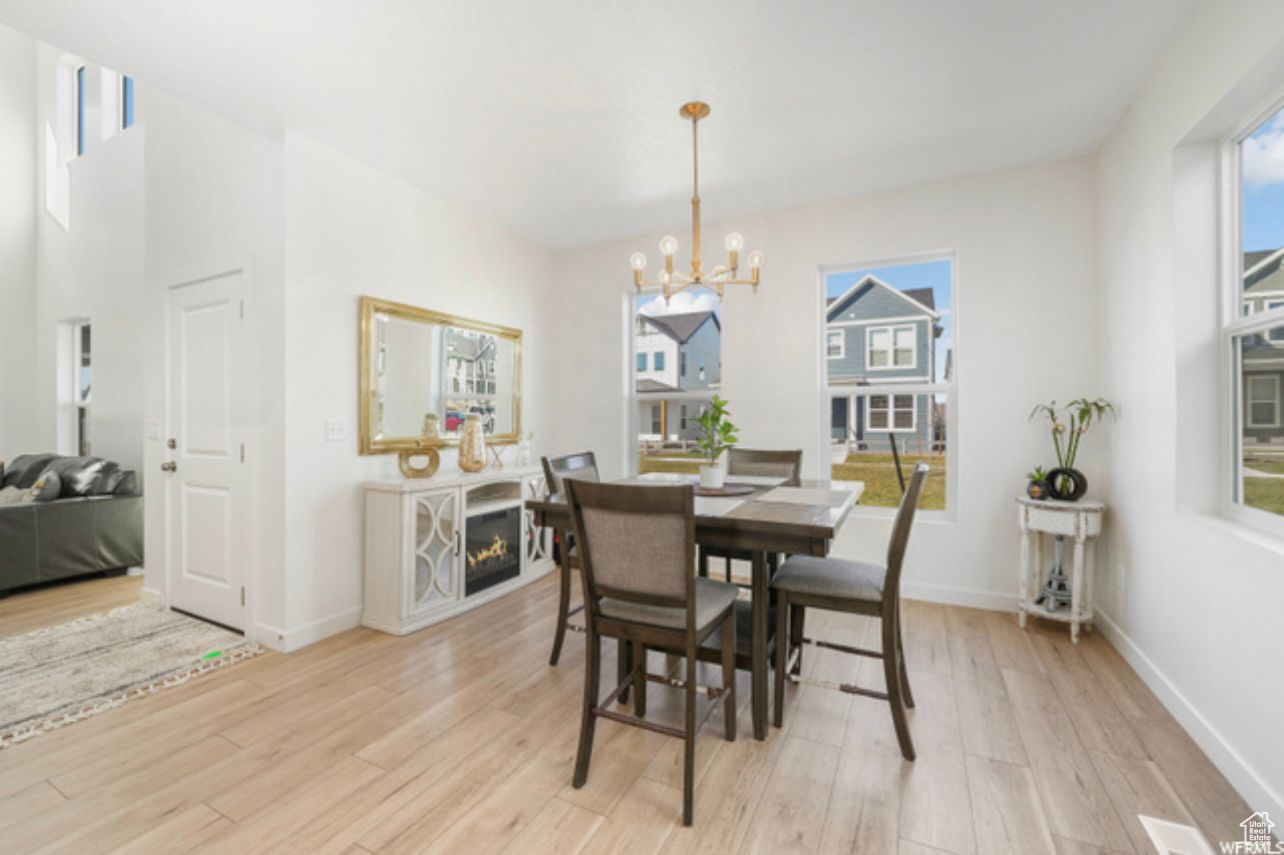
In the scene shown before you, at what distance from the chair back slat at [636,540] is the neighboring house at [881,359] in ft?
8.53

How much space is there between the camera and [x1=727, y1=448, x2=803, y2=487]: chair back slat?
320 centimetres

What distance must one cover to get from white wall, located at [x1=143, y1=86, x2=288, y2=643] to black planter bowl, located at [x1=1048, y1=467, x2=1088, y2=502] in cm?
424

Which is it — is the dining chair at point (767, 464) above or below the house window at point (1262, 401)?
below

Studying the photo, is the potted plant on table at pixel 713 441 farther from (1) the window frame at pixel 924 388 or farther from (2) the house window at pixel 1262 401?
(2) the house window at pixel 1262 401

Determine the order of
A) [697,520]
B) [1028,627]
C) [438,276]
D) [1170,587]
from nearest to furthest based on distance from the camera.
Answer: [697,520] < [1170,587] < [1028,627] < [438,276]

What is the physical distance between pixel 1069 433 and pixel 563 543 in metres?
3.05

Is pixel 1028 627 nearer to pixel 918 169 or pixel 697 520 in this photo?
pixel 697 520

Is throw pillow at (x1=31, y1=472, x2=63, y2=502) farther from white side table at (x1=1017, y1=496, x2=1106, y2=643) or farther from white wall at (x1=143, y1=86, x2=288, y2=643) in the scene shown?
white side table at (x1=1017, y1=496, x2=1106, y2=643)

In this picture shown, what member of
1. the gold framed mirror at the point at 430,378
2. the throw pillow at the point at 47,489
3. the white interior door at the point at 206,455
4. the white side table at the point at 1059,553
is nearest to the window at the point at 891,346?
the white side table at the point at 1059,553

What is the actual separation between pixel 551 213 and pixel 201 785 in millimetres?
3689

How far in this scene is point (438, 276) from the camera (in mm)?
3779

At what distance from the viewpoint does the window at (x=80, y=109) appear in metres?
5.59

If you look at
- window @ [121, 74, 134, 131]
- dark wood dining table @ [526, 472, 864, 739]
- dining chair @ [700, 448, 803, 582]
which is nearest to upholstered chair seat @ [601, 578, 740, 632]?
dark wood dining table @ [526, 472, 864, 739]

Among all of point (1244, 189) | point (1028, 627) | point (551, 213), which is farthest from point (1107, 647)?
point (551, 213)
